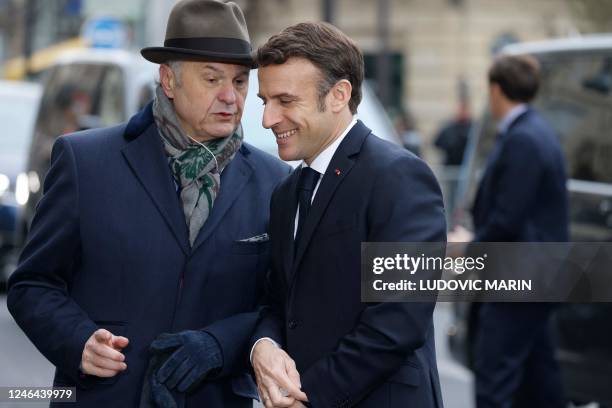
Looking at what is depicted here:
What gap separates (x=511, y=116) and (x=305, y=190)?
3799mm

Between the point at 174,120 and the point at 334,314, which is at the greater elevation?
the point at 174,120

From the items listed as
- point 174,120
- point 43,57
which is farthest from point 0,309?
point 43,57

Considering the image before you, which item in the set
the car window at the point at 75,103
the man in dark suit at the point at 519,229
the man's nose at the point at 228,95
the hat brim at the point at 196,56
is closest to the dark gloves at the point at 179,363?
the man's nose at the point at 228,95

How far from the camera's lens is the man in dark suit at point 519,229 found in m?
6.95

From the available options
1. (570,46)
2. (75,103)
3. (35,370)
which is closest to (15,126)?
(75,103)

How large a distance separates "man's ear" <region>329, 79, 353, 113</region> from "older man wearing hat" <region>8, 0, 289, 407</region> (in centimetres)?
39

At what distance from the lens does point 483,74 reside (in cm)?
3288

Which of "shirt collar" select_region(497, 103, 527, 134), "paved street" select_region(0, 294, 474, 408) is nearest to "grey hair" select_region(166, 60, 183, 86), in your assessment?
"shirt collar" select_region(497, 103, 527, 134)

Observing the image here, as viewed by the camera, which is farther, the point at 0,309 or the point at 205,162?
the point at 0,309

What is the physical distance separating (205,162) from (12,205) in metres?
9.92

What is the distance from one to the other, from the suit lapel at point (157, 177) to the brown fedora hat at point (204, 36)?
0.23 meters

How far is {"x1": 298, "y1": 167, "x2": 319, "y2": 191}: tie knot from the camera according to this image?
146 inches

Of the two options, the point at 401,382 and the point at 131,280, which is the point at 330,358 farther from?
the point at 131,280

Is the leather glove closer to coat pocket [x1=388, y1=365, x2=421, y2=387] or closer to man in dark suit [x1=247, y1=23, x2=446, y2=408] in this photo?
man in dark suit [x1=247, y1=23, x2=446, y2=408]
